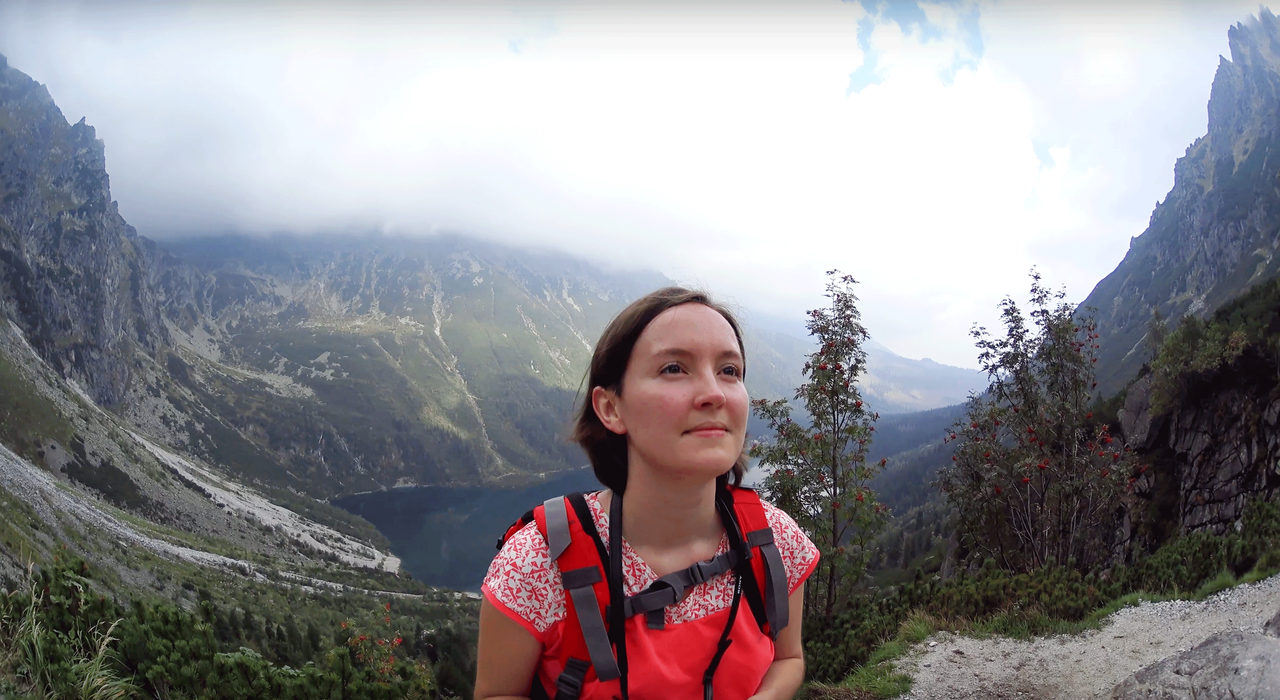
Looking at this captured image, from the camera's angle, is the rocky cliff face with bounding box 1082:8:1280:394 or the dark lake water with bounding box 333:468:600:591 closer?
the dark lake water with bounding box 333:468:600:591

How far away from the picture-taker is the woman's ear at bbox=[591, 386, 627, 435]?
2.37 metres

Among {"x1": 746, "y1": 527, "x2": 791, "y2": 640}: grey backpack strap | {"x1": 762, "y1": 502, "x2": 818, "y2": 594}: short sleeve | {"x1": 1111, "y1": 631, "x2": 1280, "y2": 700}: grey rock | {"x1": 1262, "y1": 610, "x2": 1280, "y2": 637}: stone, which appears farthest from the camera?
{"x1": 1262, "y1": 610, "x2": 1280, "y2": 637}: stone

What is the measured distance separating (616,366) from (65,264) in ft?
707

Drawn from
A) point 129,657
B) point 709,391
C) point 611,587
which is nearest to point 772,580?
point 611,587

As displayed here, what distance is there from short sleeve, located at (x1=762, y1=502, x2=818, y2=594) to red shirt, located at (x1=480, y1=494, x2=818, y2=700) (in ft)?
0.87

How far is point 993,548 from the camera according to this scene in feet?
53.4

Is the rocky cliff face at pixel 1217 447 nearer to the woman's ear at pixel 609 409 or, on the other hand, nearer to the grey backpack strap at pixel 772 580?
the grey backpack strap at pixel 772 580

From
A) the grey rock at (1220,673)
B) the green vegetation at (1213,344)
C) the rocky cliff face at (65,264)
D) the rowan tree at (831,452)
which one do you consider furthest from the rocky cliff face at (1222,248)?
the rocky cliff face at (65,264)

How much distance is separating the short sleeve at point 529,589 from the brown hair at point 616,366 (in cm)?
49

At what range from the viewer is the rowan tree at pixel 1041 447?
13391 millimetres

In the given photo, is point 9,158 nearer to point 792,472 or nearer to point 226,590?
point 226,590

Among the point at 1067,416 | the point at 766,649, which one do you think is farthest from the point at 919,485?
the point at 766,649

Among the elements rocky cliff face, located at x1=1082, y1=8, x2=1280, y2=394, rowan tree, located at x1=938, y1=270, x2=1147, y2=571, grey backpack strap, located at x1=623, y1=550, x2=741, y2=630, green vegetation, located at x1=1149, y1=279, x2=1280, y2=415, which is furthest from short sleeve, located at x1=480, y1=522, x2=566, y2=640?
rocky cliff face, located at x1=1082, y1=8, x2=1280, y2=394

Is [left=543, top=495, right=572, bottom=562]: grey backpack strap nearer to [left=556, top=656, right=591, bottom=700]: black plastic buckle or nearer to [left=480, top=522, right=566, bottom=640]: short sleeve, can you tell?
[left=480, top=522, right=566, bottom=640]: short sleeve
